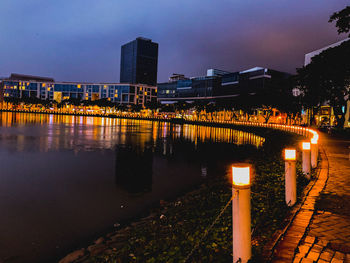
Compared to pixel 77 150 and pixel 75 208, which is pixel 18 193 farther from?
pixel 77 150

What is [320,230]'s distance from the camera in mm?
5047

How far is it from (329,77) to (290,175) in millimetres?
27643

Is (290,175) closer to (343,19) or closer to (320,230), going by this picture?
(320,230)

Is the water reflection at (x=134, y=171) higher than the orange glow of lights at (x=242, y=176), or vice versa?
the orange glow of lights at (x=242, y=176)

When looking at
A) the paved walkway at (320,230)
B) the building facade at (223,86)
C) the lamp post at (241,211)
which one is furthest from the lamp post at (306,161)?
the building facade at (223,86)

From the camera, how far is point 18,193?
11.0 m

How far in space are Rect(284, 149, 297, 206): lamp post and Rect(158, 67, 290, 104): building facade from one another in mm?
95224

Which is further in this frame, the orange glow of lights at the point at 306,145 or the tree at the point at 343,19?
the tree at the point at 343,19

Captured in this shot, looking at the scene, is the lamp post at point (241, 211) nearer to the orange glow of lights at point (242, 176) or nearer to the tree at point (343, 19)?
the orange glow of lights at point (242, 176)

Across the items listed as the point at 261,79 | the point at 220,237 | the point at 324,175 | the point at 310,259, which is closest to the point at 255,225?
the point at 220,237

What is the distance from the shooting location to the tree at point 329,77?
25.6 m

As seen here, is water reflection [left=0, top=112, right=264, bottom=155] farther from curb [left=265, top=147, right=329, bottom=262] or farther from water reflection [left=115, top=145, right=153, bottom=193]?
curb [left=265, top=147, right=329, bottom=262]

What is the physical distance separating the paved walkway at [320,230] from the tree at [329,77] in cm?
1698

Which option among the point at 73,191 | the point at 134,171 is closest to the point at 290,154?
the point at 73,191
